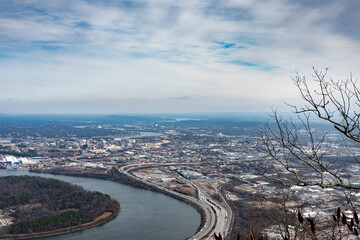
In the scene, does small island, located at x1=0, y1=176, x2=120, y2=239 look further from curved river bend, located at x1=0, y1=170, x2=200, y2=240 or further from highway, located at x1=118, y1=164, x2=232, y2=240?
highway, located at x1=118, y1=164, x2=232, y2=240

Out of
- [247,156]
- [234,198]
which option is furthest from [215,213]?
[247,156]

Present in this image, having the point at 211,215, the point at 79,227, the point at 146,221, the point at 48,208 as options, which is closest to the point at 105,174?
the point at 48,208

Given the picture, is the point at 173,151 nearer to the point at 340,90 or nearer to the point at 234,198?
the point at 234,198

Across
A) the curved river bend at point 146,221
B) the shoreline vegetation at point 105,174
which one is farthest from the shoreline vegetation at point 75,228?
the shoreline vegetation at point 105,174

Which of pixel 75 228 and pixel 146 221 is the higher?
pixel 146 221

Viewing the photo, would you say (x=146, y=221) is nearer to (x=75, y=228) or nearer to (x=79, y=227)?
(x=79, y=227)

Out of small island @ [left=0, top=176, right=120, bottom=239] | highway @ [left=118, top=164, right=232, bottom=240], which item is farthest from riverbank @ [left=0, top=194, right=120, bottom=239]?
highway @ [left=118, top=164, right=232, bottom=240]

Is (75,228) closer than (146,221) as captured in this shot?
Yes
